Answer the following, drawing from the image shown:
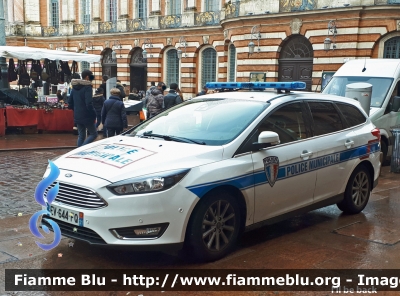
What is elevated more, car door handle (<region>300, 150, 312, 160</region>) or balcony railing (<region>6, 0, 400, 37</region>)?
balcony railing (<region>6, 0, 400, 37</region>)

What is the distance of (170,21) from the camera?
32.1 m

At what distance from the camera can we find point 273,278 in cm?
475

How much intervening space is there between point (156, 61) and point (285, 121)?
92.2 feet

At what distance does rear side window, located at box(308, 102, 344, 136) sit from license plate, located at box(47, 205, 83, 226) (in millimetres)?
3174

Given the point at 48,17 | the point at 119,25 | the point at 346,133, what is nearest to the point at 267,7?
the point at 119,25

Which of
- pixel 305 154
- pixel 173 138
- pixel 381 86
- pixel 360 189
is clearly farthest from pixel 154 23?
pixel 173 138

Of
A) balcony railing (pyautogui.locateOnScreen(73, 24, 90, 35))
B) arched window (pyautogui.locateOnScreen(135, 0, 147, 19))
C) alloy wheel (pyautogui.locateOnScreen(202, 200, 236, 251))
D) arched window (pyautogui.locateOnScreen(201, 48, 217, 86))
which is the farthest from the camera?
Answer: balcony railing (pyautogui.locateOnScreen(73, 24, 90, 35))

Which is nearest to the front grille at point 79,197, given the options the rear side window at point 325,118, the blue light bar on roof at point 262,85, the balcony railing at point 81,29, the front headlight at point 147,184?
the front headlight at point 147,184

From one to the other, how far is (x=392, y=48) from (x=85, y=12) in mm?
25254

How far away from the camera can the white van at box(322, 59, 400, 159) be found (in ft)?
38.0

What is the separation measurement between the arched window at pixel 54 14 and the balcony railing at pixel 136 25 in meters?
9.20

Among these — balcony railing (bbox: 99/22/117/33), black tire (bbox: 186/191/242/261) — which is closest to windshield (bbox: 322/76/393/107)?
black tire (bbox: 186/191/242/261)

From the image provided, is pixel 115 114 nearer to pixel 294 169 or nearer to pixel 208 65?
pixel 294 169

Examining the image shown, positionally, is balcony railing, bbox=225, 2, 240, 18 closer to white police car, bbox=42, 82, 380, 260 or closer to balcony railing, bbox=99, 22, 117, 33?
balcony railing, bbox=99, 22, 117, 33
